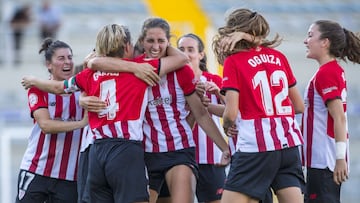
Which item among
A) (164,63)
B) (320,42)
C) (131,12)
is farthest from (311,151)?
(131,12)

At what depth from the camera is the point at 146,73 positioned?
A: 660 centimetres

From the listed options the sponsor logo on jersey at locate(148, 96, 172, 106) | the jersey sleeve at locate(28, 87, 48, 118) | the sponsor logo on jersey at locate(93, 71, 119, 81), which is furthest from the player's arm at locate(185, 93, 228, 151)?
the jersey sleeve at locate(28, 87, 48, 118)

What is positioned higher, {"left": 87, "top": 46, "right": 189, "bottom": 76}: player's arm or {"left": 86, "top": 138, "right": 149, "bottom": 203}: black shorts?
{"left": 87, "top": 46, "right": 189, "bottom": 76}: player's arm

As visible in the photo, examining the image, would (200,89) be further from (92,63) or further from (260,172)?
(260,172)

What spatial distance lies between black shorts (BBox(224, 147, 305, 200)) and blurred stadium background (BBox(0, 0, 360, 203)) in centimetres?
794

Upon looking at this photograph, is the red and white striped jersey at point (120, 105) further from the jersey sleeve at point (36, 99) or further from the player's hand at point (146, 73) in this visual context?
the jersey sleeve at point (36, 99)

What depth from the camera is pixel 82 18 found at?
2286 centimetres

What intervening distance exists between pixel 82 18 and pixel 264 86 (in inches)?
668

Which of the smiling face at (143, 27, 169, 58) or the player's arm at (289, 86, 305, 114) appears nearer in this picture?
the player's arm at (289, 86, 305, 114)

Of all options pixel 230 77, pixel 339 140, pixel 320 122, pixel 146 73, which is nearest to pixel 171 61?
pixel 146 73

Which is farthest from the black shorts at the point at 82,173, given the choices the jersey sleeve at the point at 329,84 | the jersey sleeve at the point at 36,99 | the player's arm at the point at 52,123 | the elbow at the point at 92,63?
the jersey sleeve at the point at 329,84

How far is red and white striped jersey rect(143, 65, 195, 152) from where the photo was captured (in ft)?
22.8

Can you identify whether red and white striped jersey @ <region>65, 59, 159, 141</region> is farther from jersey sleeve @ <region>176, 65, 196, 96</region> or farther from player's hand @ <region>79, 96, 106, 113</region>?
jersey sleeve @ <region>176, 65, 196, 96</region>

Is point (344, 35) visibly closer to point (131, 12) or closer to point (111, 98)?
point (111, 98)
